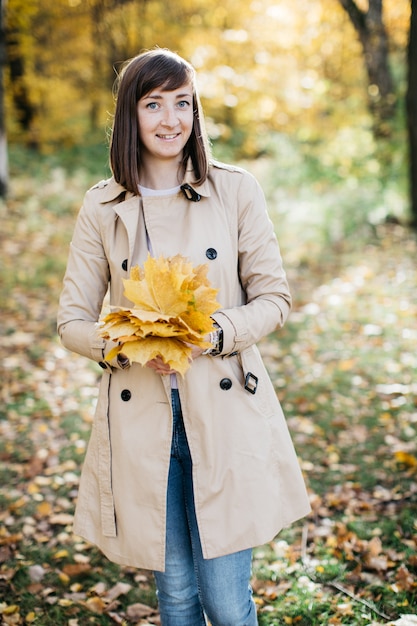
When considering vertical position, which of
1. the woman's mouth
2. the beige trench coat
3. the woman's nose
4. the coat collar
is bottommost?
the beige trench coat

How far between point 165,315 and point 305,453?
309 cm

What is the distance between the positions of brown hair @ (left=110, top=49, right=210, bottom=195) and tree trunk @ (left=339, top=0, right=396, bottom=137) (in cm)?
1030

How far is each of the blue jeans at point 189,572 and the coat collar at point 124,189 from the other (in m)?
0.75

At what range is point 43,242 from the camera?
9.91 meters

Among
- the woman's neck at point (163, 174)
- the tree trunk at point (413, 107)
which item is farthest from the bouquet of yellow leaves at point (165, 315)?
the tree trunk at point (413, 107)

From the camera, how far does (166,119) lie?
7.68ft

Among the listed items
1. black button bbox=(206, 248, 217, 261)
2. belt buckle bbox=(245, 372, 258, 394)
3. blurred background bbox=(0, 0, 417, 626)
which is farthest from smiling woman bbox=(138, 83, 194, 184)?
belt buckle bbox=(245, 372, 258, 394)

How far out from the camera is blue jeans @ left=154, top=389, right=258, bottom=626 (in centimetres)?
228

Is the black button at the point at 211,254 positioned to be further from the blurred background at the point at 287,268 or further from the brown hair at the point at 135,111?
the blurred background at the point at 287,268

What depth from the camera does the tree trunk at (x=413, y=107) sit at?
855cm

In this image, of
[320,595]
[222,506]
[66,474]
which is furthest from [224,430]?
[66,474]

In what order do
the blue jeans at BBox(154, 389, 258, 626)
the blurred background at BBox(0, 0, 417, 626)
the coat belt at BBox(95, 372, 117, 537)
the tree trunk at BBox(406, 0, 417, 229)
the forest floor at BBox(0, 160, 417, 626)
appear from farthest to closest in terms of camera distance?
the tree trunk at BBox(406, 0, 417, 229)
the blurred background at BBox(0, 0, 417, 626)
the forest floor at BBox(0, 160, 417, 626)
the coat belt at BBox(95, 372, 117, 537)
the blue jeans at BBox(154, 389, 258, 626)

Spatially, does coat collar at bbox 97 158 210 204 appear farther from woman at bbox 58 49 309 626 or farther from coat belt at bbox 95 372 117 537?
coat belt at bbox 95 372 117 537

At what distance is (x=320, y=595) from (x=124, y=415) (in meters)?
1.66
